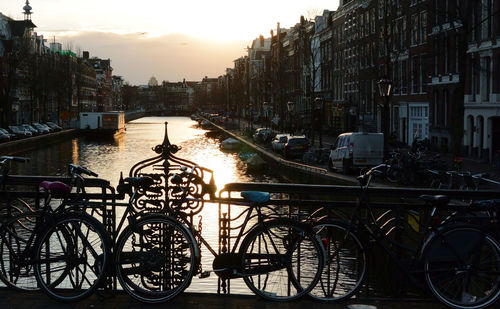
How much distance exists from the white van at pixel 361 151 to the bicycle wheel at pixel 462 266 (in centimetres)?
2369

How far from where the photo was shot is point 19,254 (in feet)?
20.7

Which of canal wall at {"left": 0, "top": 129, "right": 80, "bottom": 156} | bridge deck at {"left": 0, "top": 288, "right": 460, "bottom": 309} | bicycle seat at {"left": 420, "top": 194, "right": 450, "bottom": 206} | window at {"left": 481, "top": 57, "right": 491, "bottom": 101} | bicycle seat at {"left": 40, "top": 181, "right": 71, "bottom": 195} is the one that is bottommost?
canal wall at {"left": 0, "top": 129, "right": 80, "bottom": 156}

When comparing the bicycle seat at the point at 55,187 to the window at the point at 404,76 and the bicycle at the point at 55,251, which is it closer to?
the bicycle at the point at 55,251

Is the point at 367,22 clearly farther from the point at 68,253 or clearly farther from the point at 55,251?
the point at 68,253

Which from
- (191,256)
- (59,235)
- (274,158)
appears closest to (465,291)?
(191,256)

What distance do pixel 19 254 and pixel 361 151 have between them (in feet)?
80.7

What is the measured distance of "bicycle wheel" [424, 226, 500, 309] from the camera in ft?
19.0

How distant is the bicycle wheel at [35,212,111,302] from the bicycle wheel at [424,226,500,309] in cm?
311

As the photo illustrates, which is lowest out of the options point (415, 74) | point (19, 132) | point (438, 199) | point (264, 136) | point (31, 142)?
point (31, 142)

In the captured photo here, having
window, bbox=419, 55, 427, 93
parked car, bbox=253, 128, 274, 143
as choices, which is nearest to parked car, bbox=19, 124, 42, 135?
parked car, bbox=253, 128, 274, 143

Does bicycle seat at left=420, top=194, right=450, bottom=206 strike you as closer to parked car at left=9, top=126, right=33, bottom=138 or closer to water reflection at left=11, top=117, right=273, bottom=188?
water reflection at left=11, top=117, right=273, bottom=188

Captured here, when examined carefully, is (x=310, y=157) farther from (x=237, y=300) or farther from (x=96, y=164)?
(x=237, y=300)

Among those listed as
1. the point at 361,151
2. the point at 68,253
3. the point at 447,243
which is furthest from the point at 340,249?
the point at 361,151

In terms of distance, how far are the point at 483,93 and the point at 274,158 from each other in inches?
557
